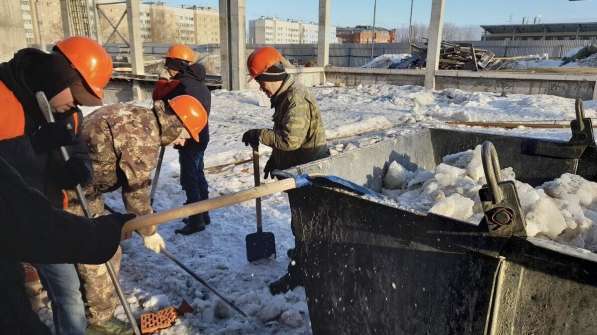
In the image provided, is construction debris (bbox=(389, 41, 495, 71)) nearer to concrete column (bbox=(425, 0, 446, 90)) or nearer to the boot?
concrete column (bbox=(425, 0, 446, 90))

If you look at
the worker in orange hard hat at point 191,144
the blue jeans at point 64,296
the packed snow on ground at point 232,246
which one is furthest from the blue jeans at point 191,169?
the blue jeans at point 64,296

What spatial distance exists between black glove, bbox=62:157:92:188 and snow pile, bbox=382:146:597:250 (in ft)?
5.85

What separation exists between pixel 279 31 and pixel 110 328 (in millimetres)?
Answer: 77674

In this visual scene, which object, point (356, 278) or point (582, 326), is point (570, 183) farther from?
point (356, 278)

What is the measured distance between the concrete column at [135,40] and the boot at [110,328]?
555 inches

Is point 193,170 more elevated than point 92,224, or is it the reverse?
point 92,224

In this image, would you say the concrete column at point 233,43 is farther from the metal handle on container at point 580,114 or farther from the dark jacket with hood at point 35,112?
the metal handle on container at point 580,114

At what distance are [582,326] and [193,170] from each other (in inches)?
139

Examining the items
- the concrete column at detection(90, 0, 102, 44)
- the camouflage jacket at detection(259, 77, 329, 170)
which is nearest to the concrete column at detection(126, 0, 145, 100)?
the concrete column at detection(90, 0, 102, 44)

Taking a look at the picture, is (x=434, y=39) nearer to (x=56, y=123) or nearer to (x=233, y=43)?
(x=233, y=43)

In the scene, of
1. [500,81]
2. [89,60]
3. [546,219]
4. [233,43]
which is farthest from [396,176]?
[233,43]

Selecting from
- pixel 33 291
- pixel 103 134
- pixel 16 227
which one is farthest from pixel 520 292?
pixel 33 291

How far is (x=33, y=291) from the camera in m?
2.98

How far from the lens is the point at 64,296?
2416 millimetres
